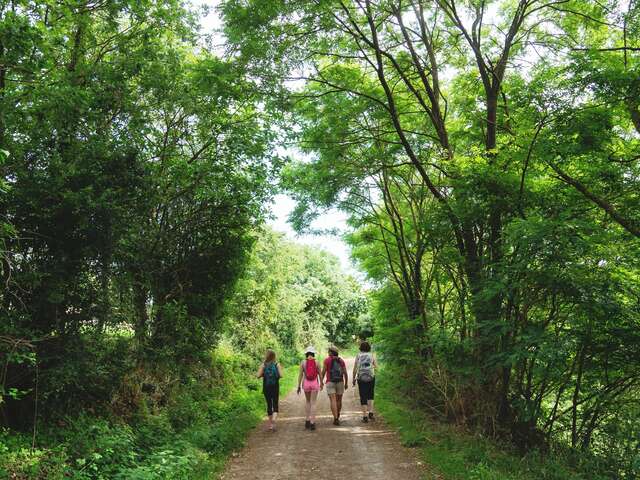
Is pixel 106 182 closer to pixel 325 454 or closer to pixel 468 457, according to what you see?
pixel 325 454

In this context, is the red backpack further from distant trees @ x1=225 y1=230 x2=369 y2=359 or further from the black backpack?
distant trees @ x1=225 y1=230 x2=369 y2=359

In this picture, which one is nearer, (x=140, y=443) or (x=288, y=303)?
(x=140, y=443)

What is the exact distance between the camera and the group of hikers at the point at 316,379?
10539 millimetres

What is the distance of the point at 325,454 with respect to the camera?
8.27 meters

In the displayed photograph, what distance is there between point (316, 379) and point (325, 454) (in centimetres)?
269

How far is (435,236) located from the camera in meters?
10.6

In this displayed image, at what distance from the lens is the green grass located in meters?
6.66

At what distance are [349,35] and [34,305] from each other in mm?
7959

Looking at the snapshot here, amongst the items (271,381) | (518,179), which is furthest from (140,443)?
(518,179)

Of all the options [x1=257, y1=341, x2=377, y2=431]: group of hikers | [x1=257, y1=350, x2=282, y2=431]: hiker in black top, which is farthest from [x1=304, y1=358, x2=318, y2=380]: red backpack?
[x1=257, y1=350, x2=282, y2=431]: hiker in black top

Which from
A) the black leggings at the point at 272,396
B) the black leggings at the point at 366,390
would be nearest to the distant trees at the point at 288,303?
the black leggings at the point at 272,396

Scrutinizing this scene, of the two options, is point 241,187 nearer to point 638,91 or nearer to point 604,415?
point 638,91

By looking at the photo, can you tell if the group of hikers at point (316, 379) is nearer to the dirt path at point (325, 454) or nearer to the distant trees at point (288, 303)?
the dirt path at point (325, 454)

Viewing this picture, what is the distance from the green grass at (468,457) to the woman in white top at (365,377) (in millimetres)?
985
